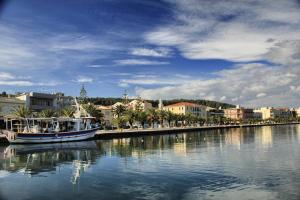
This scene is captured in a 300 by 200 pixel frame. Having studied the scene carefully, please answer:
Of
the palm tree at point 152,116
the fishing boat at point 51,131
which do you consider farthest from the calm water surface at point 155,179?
the palm tree at point 152,116

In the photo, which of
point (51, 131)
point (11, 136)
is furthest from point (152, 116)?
point (11, 136)

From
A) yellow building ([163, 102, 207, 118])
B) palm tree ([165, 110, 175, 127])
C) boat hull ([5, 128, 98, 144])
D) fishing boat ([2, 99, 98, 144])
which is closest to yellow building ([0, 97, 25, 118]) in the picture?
fishing boat ([2, 99, 98, 144])

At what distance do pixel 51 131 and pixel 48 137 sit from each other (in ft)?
5.97

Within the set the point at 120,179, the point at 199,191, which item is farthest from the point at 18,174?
the point at 199,191

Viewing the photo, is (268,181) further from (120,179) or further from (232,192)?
(120,179)

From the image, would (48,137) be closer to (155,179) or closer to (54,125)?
(54,125)

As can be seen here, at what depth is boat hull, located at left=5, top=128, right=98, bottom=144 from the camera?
5703 cm

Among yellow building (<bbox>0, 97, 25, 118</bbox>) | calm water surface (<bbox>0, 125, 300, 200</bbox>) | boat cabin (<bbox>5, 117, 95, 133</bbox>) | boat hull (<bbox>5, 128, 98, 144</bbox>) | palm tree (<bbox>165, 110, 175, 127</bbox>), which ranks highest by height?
yellow building (<bbox>0, 97, 25, 118</bbox>)

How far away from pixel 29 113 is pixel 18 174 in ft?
154

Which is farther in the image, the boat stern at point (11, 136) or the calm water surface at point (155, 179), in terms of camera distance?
the boat stern at point (11, 136)

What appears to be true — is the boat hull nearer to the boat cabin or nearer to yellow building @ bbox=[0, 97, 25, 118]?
the boat cabin

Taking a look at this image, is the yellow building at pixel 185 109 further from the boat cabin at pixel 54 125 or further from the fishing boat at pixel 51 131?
the fishing boat at pixel 51 131

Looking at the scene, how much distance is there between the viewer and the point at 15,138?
57.1m

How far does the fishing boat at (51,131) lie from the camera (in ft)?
190
